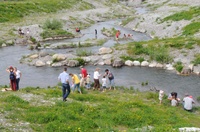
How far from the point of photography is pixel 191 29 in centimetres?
6600

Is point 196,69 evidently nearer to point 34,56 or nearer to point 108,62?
point 108,62

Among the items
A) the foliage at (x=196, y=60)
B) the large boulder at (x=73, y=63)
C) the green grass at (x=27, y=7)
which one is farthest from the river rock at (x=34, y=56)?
the green grass at (x=27, y=7)

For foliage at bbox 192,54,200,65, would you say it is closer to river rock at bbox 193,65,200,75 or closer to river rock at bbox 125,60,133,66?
river rock at bbox 193,65,200,75

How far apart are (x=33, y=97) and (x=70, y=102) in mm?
4382

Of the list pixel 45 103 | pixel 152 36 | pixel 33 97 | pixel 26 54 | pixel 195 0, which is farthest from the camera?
pixel 195 0

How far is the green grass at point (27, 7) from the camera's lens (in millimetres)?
96000

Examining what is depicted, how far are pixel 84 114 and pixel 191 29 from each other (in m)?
48.7

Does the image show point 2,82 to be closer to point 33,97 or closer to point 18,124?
point 33,97

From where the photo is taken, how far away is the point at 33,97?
29656mm

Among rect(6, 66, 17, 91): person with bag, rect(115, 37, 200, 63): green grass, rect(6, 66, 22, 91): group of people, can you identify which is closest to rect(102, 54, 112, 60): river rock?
rect(115, 37, 200, 63): green grass

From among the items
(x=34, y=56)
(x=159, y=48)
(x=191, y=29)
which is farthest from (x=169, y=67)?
(x=34, y=56)

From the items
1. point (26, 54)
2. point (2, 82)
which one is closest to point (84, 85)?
point (2, 82)

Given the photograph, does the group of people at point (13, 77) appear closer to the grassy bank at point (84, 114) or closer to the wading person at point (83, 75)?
the grassy bank at point (84, 114)

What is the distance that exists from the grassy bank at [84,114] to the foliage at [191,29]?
3587 centimetres
